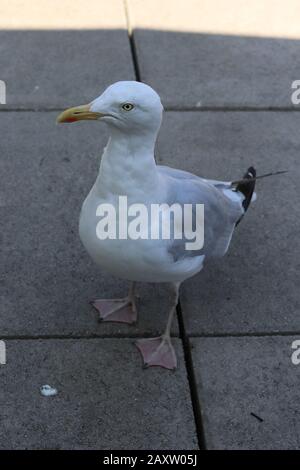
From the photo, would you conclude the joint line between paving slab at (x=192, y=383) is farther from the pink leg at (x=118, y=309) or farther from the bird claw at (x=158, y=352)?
the pink leg at (x=118, y=309)

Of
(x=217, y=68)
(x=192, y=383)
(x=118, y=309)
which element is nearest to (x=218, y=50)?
(x=217, y=68)

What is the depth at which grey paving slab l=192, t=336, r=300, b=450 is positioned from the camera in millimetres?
3217

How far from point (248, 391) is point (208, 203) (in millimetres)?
962

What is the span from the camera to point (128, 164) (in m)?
3.14

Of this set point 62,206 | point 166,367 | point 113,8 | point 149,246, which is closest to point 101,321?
point 166,367

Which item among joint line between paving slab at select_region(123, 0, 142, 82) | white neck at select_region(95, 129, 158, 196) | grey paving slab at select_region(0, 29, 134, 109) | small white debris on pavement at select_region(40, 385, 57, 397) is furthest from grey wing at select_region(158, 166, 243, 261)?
joint line between paving slab at select_region(123, 0, 142, 82)

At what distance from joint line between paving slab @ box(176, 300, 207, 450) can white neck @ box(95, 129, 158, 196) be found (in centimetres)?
90

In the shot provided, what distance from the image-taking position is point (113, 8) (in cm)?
679

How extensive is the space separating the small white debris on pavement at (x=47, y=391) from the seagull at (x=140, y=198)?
0.48 meters

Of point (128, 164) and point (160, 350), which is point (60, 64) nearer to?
point (128, 164)

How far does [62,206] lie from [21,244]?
0.45 metres

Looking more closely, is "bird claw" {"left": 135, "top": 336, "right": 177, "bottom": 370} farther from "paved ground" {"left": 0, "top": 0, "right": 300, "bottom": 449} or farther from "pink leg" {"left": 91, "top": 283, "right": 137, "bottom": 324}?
"pink leg" {"left": 91, "top": 283, "right": 137, "bottom": 324}
